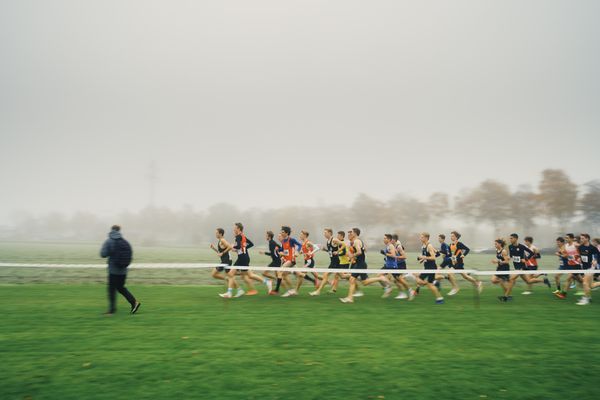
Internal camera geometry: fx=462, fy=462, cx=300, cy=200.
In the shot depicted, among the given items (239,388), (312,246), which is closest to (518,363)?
(239,388)

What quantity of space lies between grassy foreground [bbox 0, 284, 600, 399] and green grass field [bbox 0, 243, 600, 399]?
0.08 feet

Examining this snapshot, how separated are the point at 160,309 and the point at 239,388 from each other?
6.76 metres

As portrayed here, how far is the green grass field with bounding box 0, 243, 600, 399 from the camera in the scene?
5840 millimetres

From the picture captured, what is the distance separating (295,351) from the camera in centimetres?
766

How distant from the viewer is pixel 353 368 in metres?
6.76

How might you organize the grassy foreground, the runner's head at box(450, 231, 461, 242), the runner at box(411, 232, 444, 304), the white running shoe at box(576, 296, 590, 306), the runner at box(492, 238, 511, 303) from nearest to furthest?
the grassy foreground, the white running shoe at box(576, 296, 590, 306), the runner at box(411, 232, 444, 304), the runner at box(492, 238, 511, 303), the runner's head at box(450, 231, 461, 242)

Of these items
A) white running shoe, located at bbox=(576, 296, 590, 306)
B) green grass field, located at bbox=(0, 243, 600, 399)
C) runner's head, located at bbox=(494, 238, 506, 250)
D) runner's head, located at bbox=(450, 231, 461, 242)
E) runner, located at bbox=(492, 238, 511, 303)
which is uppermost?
runner's head, located at bbox=(450, 231, 461, 242)

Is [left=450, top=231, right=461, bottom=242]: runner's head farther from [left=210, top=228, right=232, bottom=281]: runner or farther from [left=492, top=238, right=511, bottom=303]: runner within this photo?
[left=210, top=228, right=232, bottom=281]: runner

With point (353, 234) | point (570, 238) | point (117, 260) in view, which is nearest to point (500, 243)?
point (570, 238)

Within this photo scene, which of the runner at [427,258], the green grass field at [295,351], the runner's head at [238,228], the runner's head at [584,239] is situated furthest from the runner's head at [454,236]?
the runner's head at [238,228]

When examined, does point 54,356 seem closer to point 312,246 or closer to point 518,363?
point 518,363

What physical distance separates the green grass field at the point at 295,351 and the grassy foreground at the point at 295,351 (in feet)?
0.08

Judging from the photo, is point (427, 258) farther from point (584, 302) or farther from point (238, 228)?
point (238, 228)

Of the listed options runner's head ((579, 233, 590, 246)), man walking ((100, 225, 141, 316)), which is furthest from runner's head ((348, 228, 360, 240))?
runner's head ((579, 233, 590, 246))
